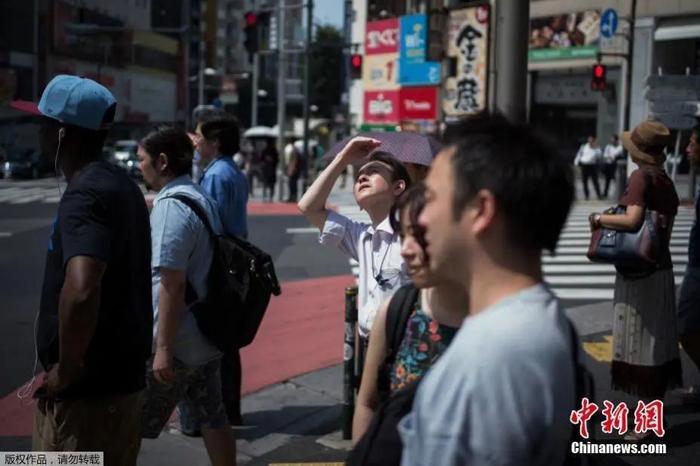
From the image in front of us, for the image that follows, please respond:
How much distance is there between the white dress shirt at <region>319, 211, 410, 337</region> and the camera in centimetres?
363

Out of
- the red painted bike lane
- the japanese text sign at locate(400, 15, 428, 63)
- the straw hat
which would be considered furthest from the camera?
the japanese text sign at locate(400, 15, 428, 63)

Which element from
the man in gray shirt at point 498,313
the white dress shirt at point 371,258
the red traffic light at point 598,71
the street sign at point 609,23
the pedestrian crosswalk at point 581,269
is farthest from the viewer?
the red traffic light at point 598,71

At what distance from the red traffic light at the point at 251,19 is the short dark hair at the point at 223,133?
66.3 feet

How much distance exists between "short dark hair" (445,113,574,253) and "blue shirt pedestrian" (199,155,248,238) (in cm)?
407

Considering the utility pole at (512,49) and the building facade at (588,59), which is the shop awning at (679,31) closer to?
the building facade at (588,59)

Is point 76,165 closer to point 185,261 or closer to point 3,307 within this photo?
point 185,261

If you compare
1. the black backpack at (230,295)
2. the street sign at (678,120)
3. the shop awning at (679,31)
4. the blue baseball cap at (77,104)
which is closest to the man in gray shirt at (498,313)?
the blue baseball cap at (77,104)

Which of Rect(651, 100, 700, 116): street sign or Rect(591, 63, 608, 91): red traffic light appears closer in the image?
Rect(651, 100, 700, 116): street sign

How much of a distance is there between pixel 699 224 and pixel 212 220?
10.8 feet

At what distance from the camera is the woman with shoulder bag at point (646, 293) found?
495 centimetres

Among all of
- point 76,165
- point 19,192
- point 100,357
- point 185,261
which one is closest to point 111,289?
point 100,357

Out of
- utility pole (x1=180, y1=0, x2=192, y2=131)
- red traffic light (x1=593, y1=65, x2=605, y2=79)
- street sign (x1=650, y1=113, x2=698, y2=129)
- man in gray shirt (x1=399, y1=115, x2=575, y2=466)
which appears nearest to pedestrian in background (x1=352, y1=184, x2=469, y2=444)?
man in gray shirt (x1=399, y1=115, x2=575, y2=466)

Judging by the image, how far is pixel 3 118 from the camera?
16.1 ft

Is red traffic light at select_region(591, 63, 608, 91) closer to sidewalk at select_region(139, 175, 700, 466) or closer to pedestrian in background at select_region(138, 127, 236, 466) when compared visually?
sidewalk at select_region(139, 175, 700, 466)
